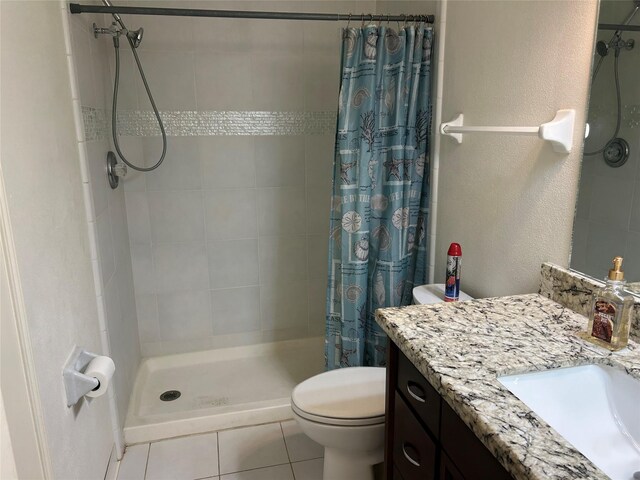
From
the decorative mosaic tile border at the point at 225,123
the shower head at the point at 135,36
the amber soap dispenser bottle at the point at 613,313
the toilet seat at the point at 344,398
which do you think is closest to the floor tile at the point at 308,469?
the toilet seat at the point at 344,398

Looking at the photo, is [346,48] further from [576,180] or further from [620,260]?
[620,260]

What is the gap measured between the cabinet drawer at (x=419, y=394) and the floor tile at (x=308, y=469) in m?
0.92

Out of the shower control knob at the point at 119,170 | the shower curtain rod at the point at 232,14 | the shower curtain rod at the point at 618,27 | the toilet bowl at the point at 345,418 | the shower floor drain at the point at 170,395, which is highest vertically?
the shower curtain rod at the point at 232,14

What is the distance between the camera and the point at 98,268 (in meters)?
1.89

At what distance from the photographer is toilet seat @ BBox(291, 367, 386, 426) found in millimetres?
1616

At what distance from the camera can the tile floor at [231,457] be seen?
2.00 m

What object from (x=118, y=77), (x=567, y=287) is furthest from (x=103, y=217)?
(x=567, y=287)

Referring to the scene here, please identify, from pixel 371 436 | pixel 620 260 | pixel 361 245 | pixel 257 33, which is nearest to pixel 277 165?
pixel 257 33

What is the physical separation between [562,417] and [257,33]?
2.30 m

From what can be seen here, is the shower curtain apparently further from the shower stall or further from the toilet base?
the shower stall

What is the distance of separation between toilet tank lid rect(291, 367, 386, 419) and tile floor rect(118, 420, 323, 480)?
478mm

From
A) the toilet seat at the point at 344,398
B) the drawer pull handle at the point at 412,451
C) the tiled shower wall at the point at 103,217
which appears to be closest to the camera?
the drawer pull handle at the point at 412,451

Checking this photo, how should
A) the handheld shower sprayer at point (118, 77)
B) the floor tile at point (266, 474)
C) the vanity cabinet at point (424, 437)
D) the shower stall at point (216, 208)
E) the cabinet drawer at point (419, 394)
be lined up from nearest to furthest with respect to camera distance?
the vanity cabinet at point (424, 437) < the cabinet drawer at point (419, 394) < the floor tile at point (266, 474) < the handheld shower sprayer at point (118, 77) < the shower stall at point (216, 208)

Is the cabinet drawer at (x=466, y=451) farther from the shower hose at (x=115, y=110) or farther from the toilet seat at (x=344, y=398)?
the shower hose at (x=115, y=110)
